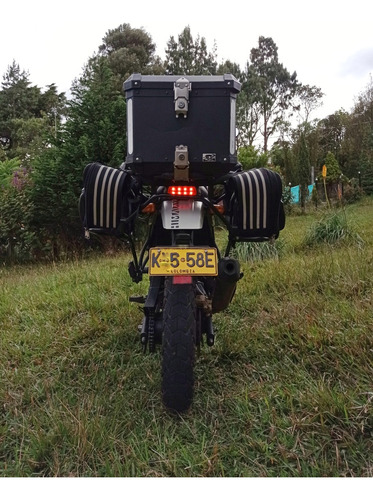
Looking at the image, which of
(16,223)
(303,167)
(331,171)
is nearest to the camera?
(16,223)

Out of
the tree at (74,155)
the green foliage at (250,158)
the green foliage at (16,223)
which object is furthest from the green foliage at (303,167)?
the green foliage at (16,223)

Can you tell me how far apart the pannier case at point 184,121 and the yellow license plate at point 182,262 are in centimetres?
35

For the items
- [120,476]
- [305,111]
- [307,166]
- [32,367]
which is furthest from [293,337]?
[305,111]

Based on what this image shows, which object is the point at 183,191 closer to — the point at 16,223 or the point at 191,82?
the point at 191,82

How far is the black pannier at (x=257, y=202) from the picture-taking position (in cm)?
183

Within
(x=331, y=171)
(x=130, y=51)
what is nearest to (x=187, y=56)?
(x=130, y=51)

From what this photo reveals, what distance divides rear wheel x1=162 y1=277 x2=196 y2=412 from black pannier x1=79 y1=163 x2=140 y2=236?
0.39m

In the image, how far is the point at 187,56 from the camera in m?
15.3

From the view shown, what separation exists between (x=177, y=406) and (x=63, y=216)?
5.35m

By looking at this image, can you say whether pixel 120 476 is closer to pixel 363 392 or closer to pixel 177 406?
pixel 177 406

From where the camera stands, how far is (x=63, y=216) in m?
6.66

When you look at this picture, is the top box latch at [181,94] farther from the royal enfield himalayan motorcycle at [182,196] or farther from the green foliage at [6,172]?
the green foliage at [6,172]

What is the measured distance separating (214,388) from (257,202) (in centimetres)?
92

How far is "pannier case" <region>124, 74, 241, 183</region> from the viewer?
1721 mm
